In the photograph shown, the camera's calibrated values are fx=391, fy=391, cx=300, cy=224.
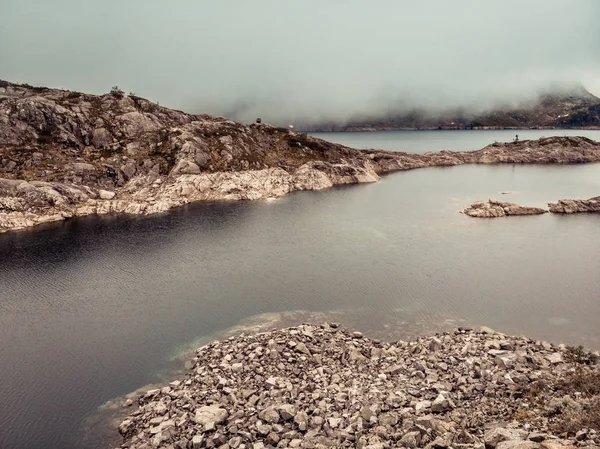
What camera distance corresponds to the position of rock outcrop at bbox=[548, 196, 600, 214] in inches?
4048

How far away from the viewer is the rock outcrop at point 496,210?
324 feet

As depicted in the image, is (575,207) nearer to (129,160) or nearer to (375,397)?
(375,397)

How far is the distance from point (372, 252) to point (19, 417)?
56203mm

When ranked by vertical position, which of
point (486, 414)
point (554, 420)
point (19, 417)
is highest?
point (554, 420)

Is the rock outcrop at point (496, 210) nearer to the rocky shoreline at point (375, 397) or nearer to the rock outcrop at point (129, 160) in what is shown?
the rock outcrop at point (129, 160)

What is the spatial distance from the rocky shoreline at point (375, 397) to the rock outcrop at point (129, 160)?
83.1 metres

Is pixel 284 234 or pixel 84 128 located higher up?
pixel 84 128

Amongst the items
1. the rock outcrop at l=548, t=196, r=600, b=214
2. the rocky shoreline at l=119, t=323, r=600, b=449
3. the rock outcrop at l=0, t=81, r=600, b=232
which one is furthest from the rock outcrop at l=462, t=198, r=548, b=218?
the rocky shoreline at l=119, t=323, r=600, b=449

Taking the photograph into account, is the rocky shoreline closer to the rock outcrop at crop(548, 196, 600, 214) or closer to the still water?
the still water

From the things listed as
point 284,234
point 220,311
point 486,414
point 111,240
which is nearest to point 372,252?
point 284,234

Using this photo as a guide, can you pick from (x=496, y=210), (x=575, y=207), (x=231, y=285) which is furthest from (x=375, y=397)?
(x=575, y=207)

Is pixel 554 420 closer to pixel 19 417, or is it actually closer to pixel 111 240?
pixel 19 417

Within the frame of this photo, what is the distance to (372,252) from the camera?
2899 inches

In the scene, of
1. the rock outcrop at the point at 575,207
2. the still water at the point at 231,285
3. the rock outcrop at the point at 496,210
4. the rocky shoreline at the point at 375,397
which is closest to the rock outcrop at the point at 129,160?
the still water at the point at 231,285
